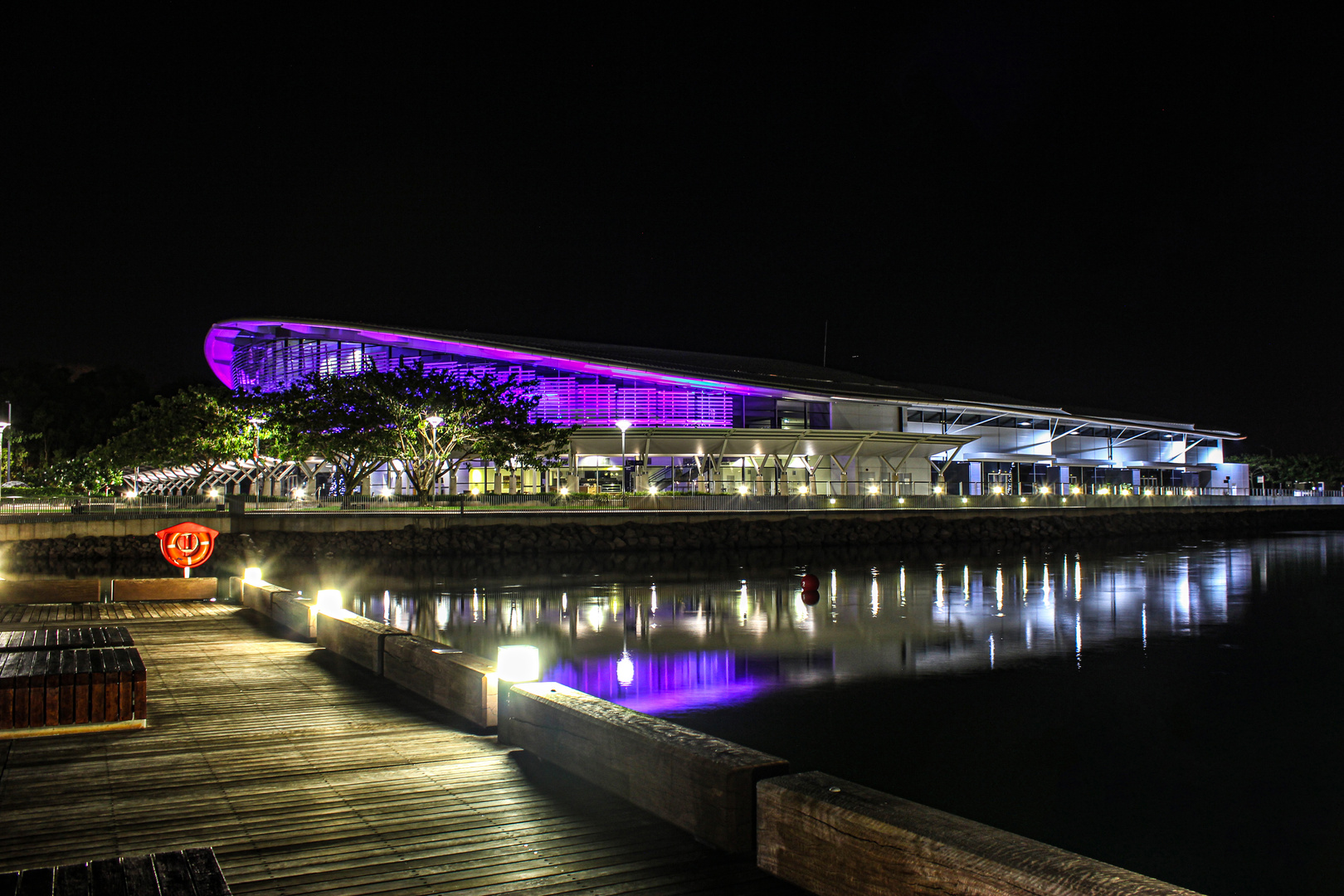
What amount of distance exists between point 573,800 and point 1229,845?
593cm

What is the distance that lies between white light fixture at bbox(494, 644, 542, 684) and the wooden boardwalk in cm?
57

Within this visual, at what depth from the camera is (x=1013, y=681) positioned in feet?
50.1

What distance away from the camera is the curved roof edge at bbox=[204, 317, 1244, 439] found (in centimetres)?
5716

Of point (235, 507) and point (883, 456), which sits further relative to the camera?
point (883, 456)

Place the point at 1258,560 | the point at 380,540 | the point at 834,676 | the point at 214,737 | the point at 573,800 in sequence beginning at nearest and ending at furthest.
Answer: the point at 573,800 < the point at 214,737 < the point at 834,676 < the point at 380,540 < the point at 1258,560

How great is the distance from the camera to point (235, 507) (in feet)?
123

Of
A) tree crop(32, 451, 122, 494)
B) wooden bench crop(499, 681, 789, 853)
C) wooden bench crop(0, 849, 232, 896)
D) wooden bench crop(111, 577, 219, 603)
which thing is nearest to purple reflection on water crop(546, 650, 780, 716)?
wooden bench crop(499, 681, 789, 853)

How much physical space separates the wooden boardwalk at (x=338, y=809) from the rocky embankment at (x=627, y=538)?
27.2 meters

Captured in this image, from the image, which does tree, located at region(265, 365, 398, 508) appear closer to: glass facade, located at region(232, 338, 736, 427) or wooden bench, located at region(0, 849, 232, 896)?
glass facade, located at region(232, 338, 736, 427)

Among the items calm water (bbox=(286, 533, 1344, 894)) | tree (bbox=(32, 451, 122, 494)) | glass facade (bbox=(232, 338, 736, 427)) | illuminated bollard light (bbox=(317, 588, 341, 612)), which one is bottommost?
calm water (bbox=(286, 533, 1344, 894))

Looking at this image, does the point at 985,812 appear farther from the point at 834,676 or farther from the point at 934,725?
the point at 834,676

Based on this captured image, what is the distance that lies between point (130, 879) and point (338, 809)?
2507 millimetres

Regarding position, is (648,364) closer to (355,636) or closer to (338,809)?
(355,636)

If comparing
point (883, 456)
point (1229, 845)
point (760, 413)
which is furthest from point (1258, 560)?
point (1229, 845)
